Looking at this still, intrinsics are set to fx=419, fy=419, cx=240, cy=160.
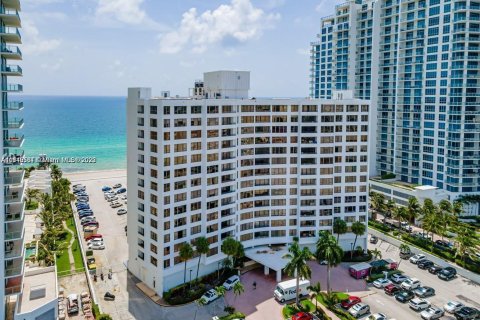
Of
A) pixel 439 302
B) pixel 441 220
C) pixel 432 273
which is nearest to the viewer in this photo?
pixel 439 302

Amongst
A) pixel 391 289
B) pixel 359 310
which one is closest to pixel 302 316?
pixel 359 310

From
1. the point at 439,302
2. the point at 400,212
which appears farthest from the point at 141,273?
the point at 400,212

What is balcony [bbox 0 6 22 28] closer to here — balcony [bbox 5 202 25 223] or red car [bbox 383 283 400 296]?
balcony [bbox 5 202 25 223]

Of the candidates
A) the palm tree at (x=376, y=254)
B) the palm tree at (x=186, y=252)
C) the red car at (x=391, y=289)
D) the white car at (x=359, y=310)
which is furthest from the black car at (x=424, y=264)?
the palm tree at (x=186, y=252)

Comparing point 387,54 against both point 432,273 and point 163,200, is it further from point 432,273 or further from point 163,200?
point 163,200

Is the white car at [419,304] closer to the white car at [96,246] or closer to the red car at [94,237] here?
the white car at [96,246]

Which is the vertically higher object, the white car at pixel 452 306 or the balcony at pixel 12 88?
the balcony at pixel 12 88

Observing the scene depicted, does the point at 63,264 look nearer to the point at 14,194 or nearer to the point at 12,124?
the point at 14,194
